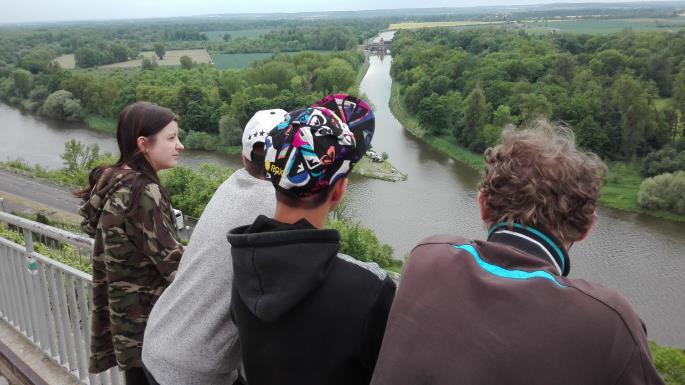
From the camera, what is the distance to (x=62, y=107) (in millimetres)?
30203

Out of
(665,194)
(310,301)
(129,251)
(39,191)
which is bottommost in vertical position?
(39,191)

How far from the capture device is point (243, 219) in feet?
3.86

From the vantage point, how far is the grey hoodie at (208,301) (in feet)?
3.86

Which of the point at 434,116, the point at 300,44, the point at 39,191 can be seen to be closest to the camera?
the point at 39,191

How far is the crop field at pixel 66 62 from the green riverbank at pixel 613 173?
115 feet

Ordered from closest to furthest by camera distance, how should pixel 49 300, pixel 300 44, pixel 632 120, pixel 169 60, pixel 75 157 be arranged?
pixel 49 300, pixel 75 157, pixel 632 120, pixel 169 60, pixel 300 44

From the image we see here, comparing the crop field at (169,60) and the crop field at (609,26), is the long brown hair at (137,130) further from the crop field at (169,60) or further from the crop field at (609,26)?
the crop field at (609,26)

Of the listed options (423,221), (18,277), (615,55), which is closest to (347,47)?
(615,55)

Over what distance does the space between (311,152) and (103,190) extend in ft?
2.74

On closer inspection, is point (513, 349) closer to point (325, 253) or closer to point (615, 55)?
point (325, 253)

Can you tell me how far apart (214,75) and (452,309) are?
3920cm

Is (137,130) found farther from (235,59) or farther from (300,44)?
(300,44)

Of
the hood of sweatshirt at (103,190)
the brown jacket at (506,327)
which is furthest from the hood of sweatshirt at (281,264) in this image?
the hood of sweatshirt at (103,190)

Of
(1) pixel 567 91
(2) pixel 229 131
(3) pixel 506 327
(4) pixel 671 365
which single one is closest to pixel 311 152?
(3) pixel 506 327
